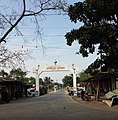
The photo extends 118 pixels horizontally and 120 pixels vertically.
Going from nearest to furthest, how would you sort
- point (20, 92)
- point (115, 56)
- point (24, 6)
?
point (24, 6)
point (115, 56)
point (20, 92)

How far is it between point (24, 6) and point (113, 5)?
1382 cm

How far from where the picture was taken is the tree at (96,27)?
2848 centimetres

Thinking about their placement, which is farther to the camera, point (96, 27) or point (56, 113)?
point (96, 27)

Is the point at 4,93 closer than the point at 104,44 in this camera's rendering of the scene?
No

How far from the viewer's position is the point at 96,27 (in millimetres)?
29469

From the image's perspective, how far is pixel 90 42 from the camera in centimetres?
3000

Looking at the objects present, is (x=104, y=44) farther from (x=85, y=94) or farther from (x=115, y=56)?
(x=85, y=94)

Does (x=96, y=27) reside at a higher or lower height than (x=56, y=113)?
higher

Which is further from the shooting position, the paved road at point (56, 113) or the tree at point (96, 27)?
the tree at point (96, 27)

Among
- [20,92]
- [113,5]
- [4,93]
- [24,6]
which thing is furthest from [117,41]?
[20,92]

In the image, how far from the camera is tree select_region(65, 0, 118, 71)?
28484 mm

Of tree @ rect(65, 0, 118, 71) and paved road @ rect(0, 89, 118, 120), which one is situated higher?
tree @ rect(65, 0, 118, 71)

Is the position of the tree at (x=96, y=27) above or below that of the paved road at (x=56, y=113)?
above

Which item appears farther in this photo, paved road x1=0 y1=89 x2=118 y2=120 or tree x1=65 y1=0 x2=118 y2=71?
tree x1=65 y1=0 x2=118 y2=71
